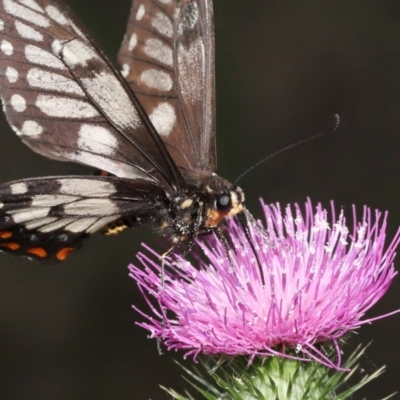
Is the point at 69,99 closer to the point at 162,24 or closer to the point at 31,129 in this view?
the point at 31,129

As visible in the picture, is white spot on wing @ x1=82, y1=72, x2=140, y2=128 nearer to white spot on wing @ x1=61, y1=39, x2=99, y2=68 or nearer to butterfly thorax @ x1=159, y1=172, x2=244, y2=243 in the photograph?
white spot on wing @ x1=61, y1=39, x2=99, y2=68

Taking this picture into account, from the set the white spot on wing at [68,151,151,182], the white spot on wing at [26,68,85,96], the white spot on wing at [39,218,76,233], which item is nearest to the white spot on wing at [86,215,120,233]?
the white spot on wing at [39,218,76,233]

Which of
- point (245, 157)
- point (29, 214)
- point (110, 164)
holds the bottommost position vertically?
point (245, 157)

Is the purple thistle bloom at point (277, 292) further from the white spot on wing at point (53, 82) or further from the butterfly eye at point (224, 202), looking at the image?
the white spot on wing at point (53, 82)

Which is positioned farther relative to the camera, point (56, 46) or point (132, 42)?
point (132, 42)

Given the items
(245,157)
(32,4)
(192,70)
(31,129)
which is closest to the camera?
(32,4)

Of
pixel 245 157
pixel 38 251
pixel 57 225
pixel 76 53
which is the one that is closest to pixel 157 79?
pixel 76 53

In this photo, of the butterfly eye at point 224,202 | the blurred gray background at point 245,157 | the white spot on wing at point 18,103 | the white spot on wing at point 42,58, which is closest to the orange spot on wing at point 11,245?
the white spot on wing at point 18,103
